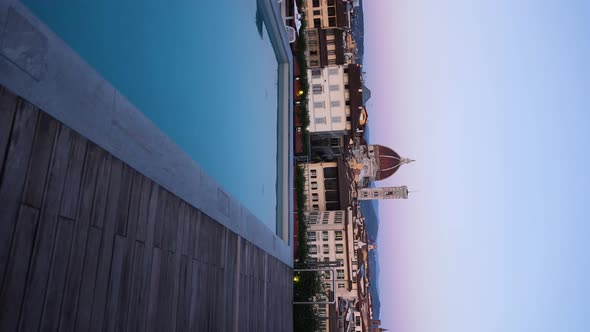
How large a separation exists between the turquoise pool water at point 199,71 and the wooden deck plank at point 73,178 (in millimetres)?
1860

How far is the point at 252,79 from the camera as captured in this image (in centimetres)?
1620

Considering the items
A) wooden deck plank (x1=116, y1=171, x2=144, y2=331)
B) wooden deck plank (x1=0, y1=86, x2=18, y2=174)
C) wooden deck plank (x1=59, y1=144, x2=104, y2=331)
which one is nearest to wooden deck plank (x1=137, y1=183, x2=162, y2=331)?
wooden deck plank (x1=116, y1=171, x2=144, y2=331)

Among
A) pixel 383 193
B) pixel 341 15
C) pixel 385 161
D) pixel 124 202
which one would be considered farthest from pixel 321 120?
pixel 124 202

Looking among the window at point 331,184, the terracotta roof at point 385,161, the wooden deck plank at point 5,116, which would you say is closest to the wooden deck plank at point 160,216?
the wooden deck plank at point 5,116

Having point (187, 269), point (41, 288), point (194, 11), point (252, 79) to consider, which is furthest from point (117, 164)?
point (252, 79)

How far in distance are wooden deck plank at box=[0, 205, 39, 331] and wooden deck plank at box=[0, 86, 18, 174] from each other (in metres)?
0.57

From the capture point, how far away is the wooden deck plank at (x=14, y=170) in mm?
3846

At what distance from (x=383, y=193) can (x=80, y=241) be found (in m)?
104

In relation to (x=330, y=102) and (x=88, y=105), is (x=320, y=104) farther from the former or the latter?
(x=88, y=105)

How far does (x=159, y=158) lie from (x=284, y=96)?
1414 cm

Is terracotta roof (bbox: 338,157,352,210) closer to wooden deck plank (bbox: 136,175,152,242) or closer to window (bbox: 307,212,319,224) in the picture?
window (bbox: 307,212,319,224)

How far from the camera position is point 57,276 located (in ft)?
14.6

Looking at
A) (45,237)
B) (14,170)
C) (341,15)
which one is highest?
(341,15)

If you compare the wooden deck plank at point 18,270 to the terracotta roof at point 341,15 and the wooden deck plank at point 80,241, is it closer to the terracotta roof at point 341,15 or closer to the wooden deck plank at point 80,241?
the wooden deck plank at point 80,241
